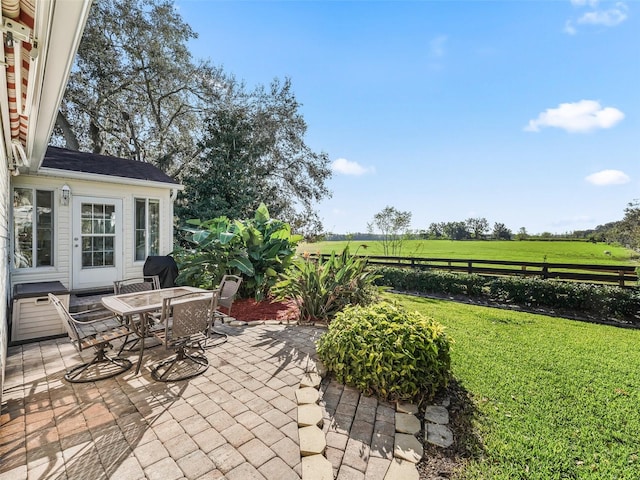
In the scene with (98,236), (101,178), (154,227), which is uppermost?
(101,178)

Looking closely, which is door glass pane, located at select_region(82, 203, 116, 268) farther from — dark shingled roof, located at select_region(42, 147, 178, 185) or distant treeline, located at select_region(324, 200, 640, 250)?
distant treeline, located at select_region(324, 200, 640, 250)

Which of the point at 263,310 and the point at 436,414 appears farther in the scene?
the point at 263,310

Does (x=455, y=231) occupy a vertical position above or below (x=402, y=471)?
above

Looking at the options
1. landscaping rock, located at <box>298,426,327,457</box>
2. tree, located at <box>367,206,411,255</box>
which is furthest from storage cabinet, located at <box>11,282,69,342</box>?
tree, located at <box>367,206,411,255</box>

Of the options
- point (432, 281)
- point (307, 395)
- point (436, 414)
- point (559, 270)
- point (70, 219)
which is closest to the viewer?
point (436, 414)

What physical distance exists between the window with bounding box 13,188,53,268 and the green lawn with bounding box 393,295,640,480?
26.3ft

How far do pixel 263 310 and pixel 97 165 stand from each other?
5472mm

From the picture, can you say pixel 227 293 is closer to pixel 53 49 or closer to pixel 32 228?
pixel 53 49

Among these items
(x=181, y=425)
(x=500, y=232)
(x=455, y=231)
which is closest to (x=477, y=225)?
(x=500, y=232)

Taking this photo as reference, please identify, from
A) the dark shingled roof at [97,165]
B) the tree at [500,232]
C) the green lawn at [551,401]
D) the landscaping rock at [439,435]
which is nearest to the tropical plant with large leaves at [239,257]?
the dark shingled roof at [97,165]

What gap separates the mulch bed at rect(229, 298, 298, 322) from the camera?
5710mm

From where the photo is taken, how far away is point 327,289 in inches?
215

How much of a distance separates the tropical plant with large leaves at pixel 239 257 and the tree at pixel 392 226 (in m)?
10.1

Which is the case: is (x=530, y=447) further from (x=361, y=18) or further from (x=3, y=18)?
(x=361, y=18)
